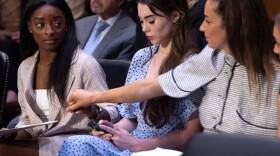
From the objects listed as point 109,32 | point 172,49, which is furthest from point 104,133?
point 109,32

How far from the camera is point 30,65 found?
2.94 m

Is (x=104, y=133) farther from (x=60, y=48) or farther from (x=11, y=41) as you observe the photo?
(x=11, y=41)

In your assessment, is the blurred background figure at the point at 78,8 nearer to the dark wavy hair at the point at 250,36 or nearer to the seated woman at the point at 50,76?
the seated woman at the point at 50,76

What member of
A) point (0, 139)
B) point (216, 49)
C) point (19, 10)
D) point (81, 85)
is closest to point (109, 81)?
point (81, 85)

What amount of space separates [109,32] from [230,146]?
259cm

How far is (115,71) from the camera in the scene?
298 centimetres

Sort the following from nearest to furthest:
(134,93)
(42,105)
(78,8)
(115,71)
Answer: (134,93), (42,105), (115,71), (78,8)

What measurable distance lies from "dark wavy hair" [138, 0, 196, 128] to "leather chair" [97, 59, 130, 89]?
438 mm

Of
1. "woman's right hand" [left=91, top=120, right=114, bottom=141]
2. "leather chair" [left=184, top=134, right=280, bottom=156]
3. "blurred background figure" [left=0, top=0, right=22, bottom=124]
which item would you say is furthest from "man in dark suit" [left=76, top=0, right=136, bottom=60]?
"leather chair" [left=184, top=134, right=280, bottom=156]

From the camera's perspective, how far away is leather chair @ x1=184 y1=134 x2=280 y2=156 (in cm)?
127

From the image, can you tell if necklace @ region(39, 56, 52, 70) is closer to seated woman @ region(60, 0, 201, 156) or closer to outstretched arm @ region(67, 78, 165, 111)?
seated woman @ region(60, 0, 201, 156)

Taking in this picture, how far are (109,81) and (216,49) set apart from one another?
777 mm

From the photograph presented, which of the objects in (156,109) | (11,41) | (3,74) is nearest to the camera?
(156,109)

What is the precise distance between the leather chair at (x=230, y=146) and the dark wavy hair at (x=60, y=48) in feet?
5.08
